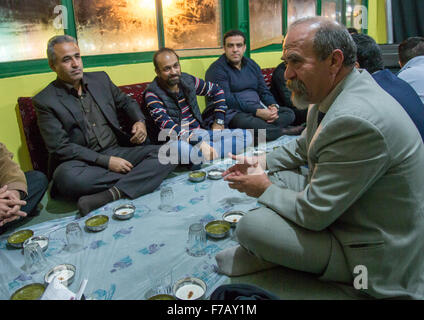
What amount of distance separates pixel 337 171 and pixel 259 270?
0.64m

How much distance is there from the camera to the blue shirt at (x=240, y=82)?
3.87 metres

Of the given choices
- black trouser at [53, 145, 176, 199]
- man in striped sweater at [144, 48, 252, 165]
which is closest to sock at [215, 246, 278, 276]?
black trouser at [53, 145, 176, 199]

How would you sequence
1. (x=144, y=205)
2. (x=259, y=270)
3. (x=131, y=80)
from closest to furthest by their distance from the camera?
(x=259, y=270) < (x=144, y=205) < (x=131, y=80)

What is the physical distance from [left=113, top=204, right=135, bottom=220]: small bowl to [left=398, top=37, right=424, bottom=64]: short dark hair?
107 inches

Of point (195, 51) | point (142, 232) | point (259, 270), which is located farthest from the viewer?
point (195, 51)

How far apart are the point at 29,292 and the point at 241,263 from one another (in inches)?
35.3

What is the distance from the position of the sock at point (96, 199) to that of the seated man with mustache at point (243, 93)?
167cm

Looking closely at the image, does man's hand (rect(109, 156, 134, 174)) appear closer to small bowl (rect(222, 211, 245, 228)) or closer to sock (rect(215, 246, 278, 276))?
small bowl (rect(222, 211, 245, 228))

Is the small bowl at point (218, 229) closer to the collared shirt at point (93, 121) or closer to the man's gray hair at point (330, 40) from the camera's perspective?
the man's gray hair at point (330, 40)

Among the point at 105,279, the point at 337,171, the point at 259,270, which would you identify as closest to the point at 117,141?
the point at 105,279

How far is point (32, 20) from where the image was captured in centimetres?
287

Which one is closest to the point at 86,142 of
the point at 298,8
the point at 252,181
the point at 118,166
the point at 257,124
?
the point at 118,166

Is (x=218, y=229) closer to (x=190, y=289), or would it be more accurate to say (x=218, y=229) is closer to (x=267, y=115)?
(x=190, y=289)
